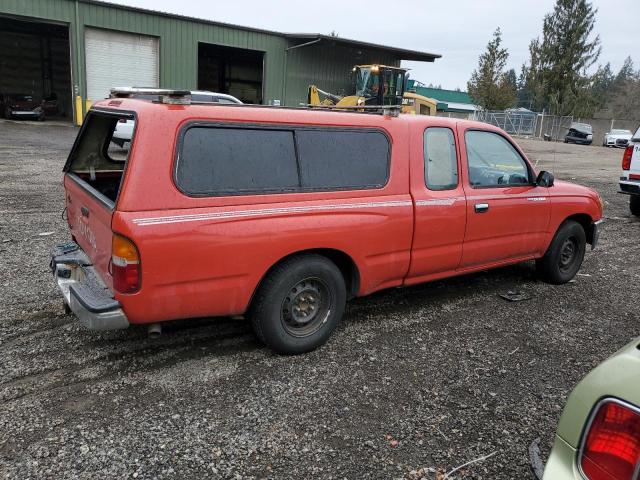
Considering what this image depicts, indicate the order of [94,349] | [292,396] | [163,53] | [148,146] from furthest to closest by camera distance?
[163,53] → [94,349] → [292,396] → [148,146]

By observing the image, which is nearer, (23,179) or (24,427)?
(24,427)

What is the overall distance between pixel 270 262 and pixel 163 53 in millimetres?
23289

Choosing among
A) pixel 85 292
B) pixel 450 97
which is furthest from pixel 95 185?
pixel 450 97

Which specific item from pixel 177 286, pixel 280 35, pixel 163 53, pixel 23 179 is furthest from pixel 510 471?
pixel 280 35

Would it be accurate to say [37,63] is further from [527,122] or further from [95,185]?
[527,122]

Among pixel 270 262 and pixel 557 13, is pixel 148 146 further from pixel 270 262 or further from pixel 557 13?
pixel 557 13

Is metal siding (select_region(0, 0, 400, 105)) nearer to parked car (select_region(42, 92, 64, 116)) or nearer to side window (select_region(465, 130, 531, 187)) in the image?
parked car (select_region(42, 92, 64, 116))

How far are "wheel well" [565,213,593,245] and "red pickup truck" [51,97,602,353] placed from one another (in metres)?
0.90

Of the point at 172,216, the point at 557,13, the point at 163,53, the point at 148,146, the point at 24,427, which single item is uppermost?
the point at 557,13

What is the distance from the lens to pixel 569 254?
5.75 metres

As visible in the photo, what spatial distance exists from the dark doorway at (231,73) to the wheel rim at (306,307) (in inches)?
1135

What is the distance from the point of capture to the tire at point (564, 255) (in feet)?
18.1

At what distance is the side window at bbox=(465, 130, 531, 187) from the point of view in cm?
468

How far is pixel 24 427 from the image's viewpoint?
2.89 metres
